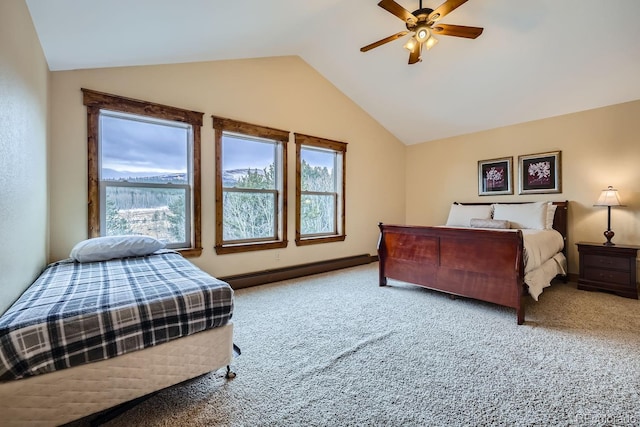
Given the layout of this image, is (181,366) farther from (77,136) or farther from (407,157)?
(407,157)

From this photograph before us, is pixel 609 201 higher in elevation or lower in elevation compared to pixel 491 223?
higher

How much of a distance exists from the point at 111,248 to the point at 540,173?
547 centimetres

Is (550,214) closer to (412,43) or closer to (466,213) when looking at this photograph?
(466,213)

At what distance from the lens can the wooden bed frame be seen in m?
2.57

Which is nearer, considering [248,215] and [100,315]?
[100,315]

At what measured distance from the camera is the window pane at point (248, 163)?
11.9 ft

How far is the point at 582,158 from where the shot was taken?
3.83 meters

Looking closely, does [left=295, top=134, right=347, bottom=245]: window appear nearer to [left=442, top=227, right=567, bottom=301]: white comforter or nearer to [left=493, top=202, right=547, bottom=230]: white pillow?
[left=493, top=202, right=547, bottom=230]: white pillow

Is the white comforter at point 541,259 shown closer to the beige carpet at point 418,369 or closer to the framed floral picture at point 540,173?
the beige carpet at point 418,369

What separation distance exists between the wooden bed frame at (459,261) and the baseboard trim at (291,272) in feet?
3.50

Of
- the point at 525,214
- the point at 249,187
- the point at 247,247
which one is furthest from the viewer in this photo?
the point at 525,214

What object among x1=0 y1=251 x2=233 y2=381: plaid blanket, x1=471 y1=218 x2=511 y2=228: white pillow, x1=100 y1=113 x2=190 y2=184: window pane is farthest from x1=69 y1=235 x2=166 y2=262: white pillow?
x1=471 y1=218 x2=511 y2=228: white pillow

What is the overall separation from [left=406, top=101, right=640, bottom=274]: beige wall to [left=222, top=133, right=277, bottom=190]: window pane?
338 centimetres

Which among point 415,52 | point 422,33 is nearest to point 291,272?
point 415,52
